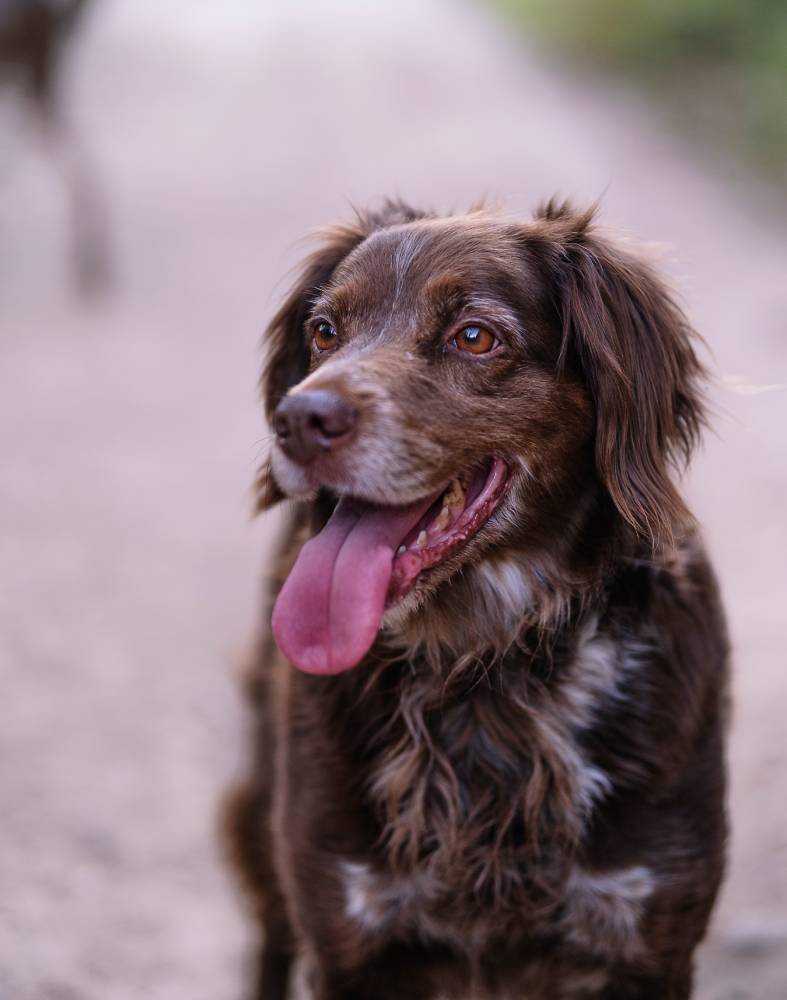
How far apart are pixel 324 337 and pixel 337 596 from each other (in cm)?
70

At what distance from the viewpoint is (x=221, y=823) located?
3838 mm

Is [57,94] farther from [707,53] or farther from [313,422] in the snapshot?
[707,53]

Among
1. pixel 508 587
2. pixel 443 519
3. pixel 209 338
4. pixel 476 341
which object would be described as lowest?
pixel 209 338

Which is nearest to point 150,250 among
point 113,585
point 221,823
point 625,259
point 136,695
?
point 113,585

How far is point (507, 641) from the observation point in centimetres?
284

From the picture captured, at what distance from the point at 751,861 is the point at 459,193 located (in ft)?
28.5

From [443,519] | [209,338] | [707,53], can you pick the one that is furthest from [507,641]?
[707,53]

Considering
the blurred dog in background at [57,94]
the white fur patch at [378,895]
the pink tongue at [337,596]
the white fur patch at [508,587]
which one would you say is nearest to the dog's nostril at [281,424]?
the pink tongue at [337,596]

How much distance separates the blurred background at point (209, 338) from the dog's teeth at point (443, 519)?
28.2 inches

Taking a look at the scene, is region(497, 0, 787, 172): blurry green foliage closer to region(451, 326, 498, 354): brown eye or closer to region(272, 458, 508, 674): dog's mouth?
region(451, 326, 498, 354): brown eye

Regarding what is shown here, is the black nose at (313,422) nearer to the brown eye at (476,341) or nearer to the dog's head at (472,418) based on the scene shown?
the dog's head at (472,418)

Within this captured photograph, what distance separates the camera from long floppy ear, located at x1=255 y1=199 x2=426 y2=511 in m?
3.24

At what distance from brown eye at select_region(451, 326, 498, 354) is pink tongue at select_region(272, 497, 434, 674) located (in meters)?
0.37

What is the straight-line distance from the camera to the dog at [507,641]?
2.65 m
